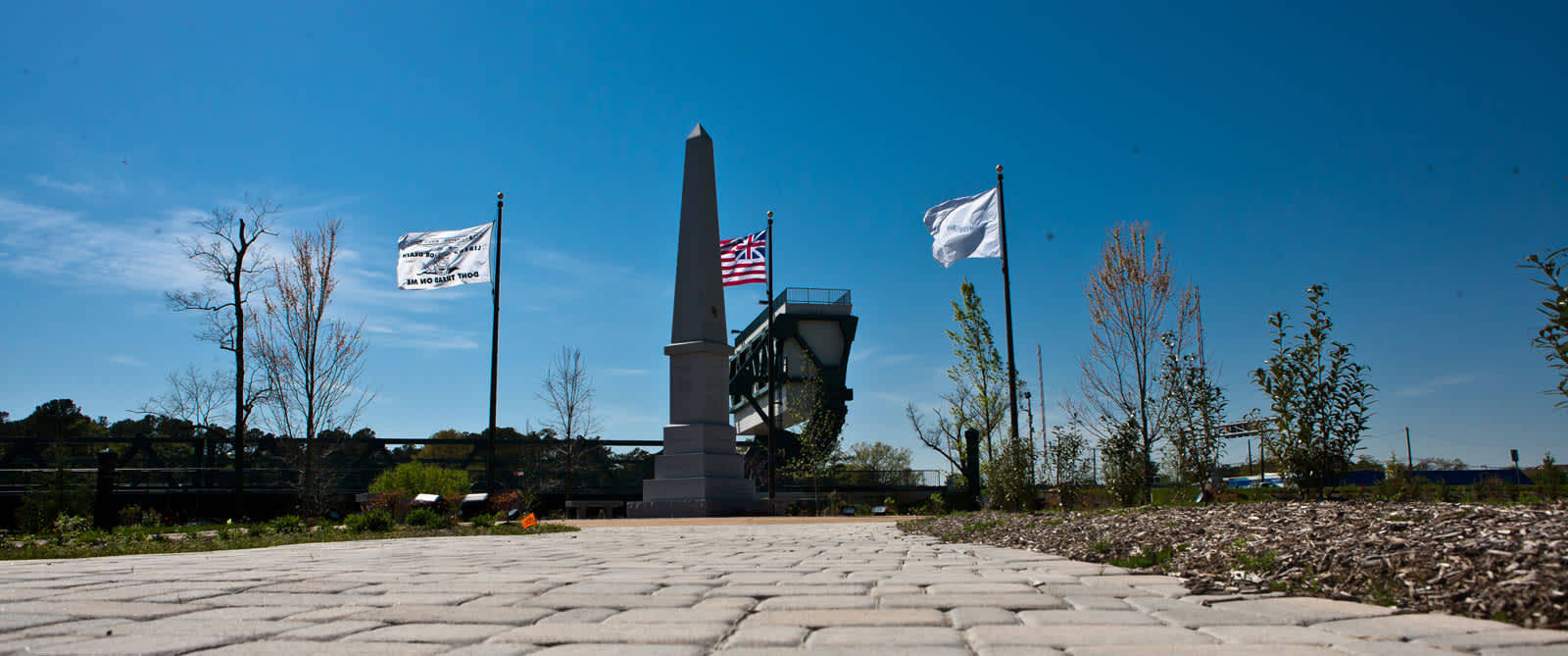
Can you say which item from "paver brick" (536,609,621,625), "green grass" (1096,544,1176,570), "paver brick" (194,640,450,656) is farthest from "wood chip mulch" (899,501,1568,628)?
"paver brick" (194,640,450,656)

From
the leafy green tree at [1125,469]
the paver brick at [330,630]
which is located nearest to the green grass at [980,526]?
the leafy green tree at [1125,469]

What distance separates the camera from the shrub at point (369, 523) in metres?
11.8

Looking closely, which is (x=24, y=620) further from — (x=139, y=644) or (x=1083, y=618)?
(x=1083, y=618)

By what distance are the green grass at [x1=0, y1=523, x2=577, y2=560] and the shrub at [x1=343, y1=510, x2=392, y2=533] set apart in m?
0.18

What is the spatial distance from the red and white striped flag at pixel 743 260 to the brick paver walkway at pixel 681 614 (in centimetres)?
1786

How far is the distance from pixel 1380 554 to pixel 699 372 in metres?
19.7

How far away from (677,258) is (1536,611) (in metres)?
21.2

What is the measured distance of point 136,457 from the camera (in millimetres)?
28953

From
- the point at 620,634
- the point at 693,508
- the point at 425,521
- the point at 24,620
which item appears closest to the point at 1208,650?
the point at 620,634

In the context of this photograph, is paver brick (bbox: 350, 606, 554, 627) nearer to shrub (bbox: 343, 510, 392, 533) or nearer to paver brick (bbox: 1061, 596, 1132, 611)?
paver brick (bbox: 1061, 596, 1132, 611)

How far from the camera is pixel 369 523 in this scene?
1194 centimetres

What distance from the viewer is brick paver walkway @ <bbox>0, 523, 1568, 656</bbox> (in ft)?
9.30

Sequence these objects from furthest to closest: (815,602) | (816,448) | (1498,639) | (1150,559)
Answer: (816,448), (1150,559), (815,602), (1498,639)

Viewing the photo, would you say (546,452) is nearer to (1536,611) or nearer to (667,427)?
(667,427)
